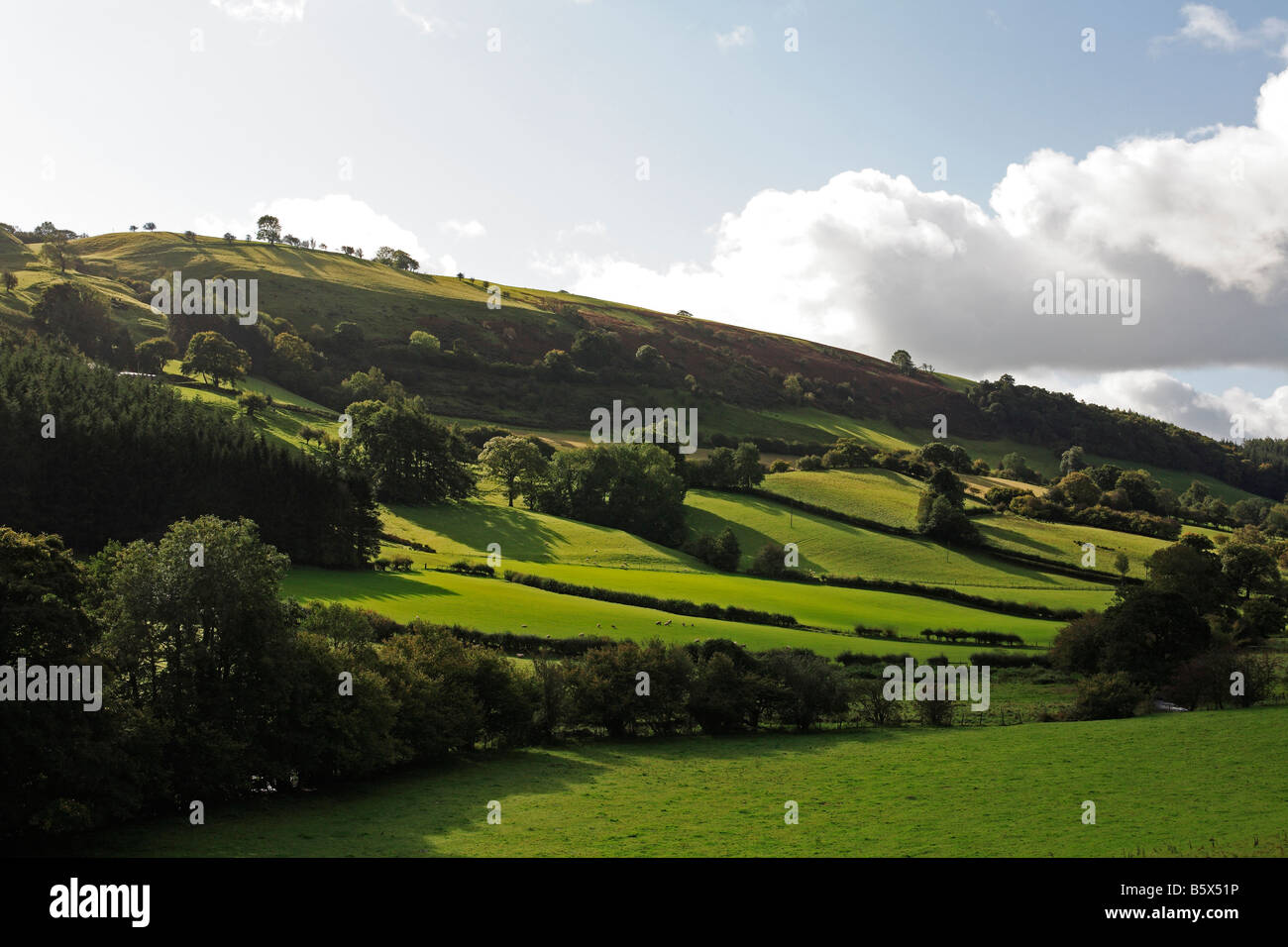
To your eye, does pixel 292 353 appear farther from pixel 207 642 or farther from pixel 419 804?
pixel 419 804

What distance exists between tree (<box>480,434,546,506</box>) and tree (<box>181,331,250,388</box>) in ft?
156

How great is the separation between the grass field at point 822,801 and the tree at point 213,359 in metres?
115

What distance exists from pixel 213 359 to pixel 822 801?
132 meters

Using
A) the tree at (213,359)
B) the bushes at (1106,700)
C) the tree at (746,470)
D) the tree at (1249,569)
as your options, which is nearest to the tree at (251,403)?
the tree at (213,359)

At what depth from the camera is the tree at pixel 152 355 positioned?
148m

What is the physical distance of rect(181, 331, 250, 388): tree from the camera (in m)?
143

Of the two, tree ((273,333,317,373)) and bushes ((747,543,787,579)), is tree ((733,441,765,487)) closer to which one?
bushes ((747,543,787,579))

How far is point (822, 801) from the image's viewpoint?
39219mm
